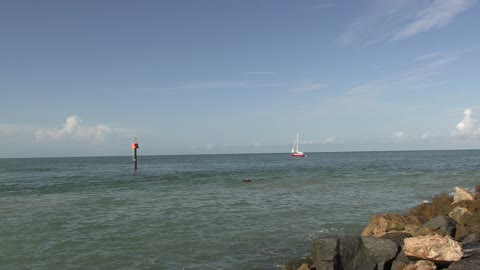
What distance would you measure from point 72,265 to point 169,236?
4.34 metres

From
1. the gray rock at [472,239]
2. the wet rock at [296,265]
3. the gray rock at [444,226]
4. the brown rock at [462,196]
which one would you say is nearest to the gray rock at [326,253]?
the wet rock at [296,265]

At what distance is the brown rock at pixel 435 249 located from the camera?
8.95m

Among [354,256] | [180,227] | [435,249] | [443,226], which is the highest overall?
[435,249]

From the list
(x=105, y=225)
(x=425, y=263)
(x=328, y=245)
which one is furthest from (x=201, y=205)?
(x=425, y=263)

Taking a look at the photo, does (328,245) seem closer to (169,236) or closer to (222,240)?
(222,240)

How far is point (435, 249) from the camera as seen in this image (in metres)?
9.13

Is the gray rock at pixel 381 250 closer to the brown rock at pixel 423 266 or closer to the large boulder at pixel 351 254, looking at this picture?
the large boulder at pixel 351 254

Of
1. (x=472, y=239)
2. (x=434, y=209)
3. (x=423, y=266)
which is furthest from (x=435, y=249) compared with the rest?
(x=434, y=209)

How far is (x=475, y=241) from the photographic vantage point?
1098cm

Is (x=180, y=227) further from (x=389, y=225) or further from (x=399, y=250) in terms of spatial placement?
(x=399, y=250)

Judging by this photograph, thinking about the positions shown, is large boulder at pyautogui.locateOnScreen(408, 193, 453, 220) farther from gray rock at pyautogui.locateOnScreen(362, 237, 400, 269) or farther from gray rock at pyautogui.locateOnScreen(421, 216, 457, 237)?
gray rock at pyautogui.locateOnScreen(362, 237, 400, 269)

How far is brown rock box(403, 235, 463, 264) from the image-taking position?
895 cm

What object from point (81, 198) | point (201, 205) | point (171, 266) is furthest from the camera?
point (81, 198)

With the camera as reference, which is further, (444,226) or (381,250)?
(444,226)
